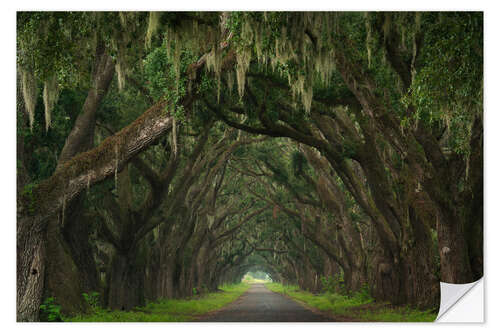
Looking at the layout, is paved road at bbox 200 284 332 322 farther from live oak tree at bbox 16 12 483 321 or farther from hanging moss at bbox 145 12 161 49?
hanging moss at bbox 145 12 161 49

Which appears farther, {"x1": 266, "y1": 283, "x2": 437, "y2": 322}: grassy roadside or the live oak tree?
{"x1": 266, "y1": 283, "x2": 437, "y2": 322}: grassy roadside

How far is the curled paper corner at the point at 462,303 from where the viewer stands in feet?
28.6

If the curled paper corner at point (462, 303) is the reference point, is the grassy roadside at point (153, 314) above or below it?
below

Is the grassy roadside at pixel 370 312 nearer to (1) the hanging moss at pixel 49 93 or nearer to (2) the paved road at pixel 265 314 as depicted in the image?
(2) the paved road at pixel 265 314

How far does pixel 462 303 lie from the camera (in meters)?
9.34

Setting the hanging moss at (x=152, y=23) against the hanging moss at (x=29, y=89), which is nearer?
the hanging moss at (x=152, y=23)

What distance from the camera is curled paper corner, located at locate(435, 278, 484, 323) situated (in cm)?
872

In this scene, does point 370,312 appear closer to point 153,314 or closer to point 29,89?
point 153,314

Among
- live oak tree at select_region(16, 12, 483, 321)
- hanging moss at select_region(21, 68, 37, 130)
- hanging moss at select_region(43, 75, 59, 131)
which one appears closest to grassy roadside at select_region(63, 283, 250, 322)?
live oak tree at select_region(16, 12, 483, 321)

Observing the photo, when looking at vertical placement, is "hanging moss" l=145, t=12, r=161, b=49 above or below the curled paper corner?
above

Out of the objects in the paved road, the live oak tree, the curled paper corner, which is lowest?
the paved road

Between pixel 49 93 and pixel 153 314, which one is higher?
pixel 49 93

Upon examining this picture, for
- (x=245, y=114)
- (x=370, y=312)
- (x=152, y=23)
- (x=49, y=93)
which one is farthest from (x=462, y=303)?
(x=49, y=93)

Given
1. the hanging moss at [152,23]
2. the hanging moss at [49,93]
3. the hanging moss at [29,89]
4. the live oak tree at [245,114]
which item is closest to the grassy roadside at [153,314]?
the live oak tree at [245,114]
